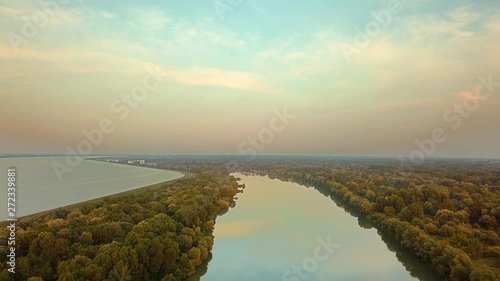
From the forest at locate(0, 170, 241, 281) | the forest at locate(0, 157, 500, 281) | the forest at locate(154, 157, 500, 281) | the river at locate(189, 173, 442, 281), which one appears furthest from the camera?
the river at locate(189, 173, 442, 281)

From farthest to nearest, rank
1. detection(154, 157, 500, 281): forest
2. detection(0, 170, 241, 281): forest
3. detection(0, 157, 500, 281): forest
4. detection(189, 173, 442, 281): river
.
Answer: detection(189, 173, 442, 281): river
detection(154, 157, 500, 281): forest
detection(0, 157, 500, 281): forest
detection(0, 170, 241, 281): forest

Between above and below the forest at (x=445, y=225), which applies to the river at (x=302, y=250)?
below

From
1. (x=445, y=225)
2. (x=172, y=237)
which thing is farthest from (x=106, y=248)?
(x=445, y=225)

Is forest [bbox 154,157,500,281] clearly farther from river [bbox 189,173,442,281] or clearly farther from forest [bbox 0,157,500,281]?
river [bbox 189,173,442,281]

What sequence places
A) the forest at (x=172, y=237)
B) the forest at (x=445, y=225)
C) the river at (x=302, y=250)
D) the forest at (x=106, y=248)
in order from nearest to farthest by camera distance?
the forest at (x=106, y=248) < the forest at (x=172, y=237) < the forest at (x=445, y=225) < the river at (x=302, y=250)

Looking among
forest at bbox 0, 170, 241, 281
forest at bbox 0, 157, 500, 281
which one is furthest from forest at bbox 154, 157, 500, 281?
forest at bbox 0, 170, 241, 281

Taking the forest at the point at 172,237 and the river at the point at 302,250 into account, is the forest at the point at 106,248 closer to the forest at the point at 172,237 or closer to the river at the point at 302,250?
the forest at the point at 172,237

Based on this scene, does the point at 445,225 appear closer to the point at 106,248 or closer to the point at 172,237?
the point at 172,237

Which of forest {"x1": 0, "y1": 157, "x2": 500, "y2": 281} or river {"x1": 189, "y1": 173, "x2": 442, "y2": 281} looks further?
river {"x1": 189, "y1": 173, "x2": 442, "y2": 281}

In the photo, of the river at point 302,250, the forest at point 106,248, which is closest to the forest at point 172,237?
the forest at point 106,248
